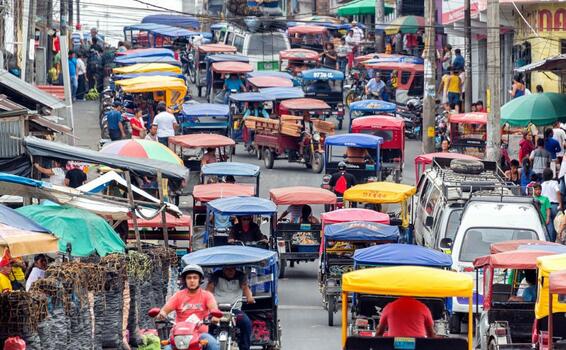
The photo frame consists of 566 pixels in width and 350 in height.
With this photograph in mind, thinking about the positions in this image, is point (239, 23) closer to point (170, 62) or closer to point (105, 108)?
point (170, 62)

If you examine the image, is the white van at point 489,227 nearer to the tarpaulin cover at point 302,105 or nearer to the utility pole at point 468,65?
the tarpaulin cover at point 302,105

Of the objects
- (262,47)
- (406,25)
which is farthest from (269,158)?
(406,25)

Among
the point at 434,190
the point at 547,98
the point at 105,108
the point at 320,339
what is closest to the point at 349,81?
the point at 105,108

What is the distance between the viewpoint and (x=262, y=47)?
61250 millimetres

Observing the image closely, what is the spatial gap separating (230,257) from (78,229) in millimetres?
2184

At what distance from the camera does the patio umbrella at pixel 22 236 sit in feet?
56.6

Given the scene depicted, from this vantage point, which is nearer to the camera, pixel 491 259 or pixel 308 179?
pixel 491 259

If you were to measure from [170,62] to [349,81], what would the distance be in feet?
23.6

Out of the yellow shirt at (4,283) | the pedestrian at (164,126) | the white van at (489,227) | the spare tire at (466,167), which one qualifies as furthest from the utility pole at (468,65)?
the yellow shirt at (4,283)

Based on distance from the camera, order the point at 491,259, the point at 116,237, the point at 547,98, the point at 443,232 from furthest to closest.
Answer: the point at 547,98, the point at 443,232, the point at 116,237, the point at 491,259

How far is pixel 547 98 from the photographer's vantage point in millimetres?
36031

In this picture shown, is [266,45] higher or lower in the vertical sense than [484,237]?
higher

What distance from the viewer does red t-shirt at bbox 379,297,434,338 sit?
18.3 m

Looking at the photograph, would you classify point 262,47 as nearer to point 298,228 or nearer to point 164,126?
point 164,126
